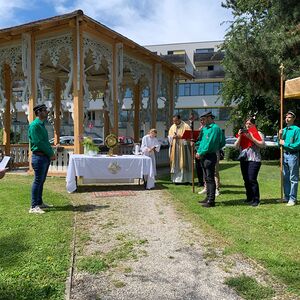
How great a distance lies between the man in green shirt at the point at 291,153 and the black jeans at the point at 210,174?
4.64 feet

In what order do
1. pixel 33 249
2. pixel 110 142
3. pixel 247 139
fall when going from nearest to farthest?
pixel 33 249 → pixel 247 139 → pixel 110 142

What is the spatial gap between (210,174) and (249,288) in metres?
4.23

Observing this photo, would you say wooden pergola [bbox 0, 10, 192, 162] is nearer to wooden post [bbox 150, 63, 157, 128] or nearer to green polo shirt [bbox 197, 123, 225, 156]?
wooden post [bbox 150, 63, 157, 128]

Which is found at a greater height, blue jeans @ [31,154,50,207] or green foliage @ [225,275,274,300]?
blue jeans @ [31,154,50,207]

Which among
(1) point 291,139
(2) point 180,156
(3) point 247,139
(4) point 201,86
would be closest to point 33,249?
(3) point 247,139

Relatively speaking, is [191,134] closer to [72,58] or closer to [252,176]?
[252,176]

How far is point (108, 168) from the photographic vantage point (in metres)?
10.4

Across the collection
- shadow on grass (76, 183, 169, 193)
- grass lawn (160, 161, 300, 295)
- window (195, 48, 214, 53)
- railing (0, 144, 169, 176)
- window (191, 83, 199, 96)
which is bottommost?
shadow on grass (76, 183, 169, 193)

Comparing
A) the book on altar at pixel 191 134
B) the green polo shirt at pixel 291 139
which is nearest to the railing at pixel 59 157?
the book on altar at pixel 191 134

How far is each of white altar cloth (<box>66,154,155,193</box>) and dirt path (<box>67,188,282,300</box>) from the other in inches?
88.8

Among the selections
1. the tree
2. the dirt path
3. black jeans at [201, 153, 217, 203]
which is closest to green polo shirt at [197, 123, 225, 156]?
black jeans at [201, 153, 217, 203]

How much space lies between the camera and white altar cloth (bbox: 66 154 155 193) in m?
10.1

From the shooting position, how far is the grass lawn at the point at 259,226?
4.76 metres

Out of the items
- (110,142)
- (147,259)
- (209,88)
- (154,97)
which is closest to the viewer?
(147,259)
